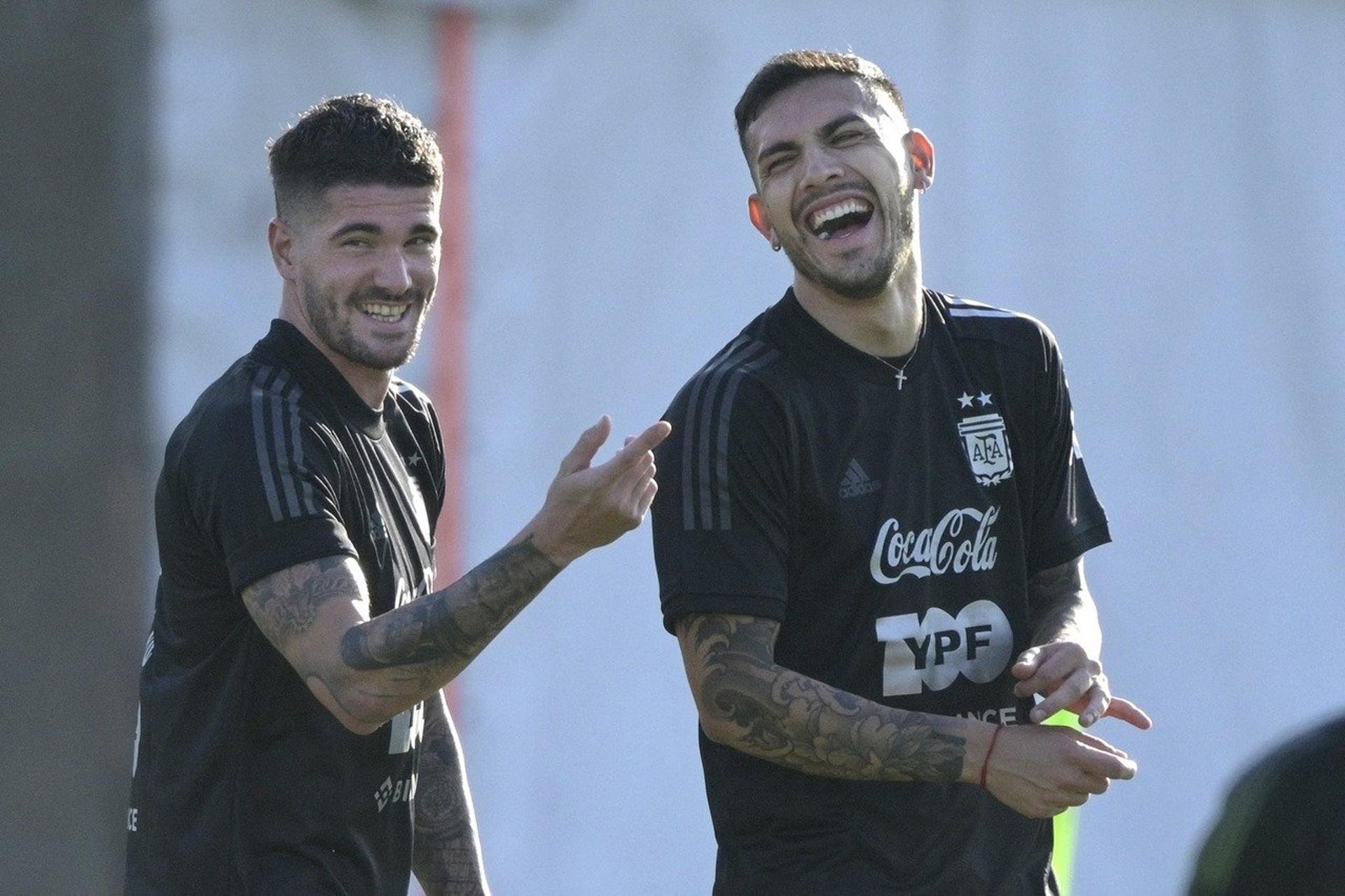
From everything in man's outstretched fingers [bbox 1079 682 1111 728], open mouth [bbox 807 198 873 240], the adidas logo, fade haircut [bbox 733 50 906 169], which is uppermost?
fade haircut [bbox 733 50 906 169]

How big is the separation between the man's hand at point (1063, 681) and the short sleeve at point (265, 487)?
0.98 meters

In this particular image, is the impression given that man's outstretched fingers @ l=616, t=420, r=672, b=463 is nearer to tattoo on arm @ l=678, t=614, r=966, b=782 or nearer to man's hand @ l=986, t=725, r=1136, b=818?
tattoo on arm @ l=678, t=614, r=966, b=782

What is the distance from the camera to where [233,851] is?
2.83 meters

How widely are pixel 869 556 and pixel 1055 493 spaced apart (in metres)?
0.43

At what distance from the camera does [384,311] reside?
3047 millimetres

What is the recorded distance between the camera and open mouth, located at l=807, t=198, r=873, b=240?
3.09 m

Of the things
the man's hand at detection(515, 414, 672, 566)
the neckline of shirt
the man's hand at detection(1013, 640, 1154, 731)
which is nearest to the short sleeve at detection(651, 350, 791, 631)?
the neckline of shirt

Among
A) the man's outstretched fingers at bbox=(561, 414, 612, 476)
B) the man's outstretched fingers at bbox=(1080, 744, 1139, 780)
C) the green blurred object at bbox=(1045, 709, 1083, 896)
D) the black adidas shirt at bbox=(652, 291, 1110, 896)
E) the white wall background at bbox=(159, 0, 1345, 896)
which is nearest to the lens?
the man's outstretched fingers at bbox=(561, 414, 612, 476)

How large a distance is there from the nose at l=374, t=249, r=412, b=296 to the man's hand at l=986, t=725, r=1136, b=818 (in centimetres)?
112

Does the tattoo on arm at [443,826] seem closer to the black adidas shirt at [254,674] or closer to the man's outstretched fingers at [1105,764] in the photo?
the black adidas shirt at [254,674]

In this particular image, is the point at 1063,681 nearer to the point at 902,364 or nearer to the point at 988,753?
the point at 988,753

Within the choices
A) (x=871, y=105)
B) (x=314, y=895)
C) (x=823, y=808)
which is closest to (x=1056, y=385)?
(x=871, y=105)

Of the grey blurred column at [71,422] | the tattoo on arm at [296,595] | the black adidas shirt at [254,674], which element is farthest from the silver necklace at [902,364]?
the grey blurred column at [71,422]

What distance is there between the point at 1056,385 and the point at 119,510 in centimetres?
206
